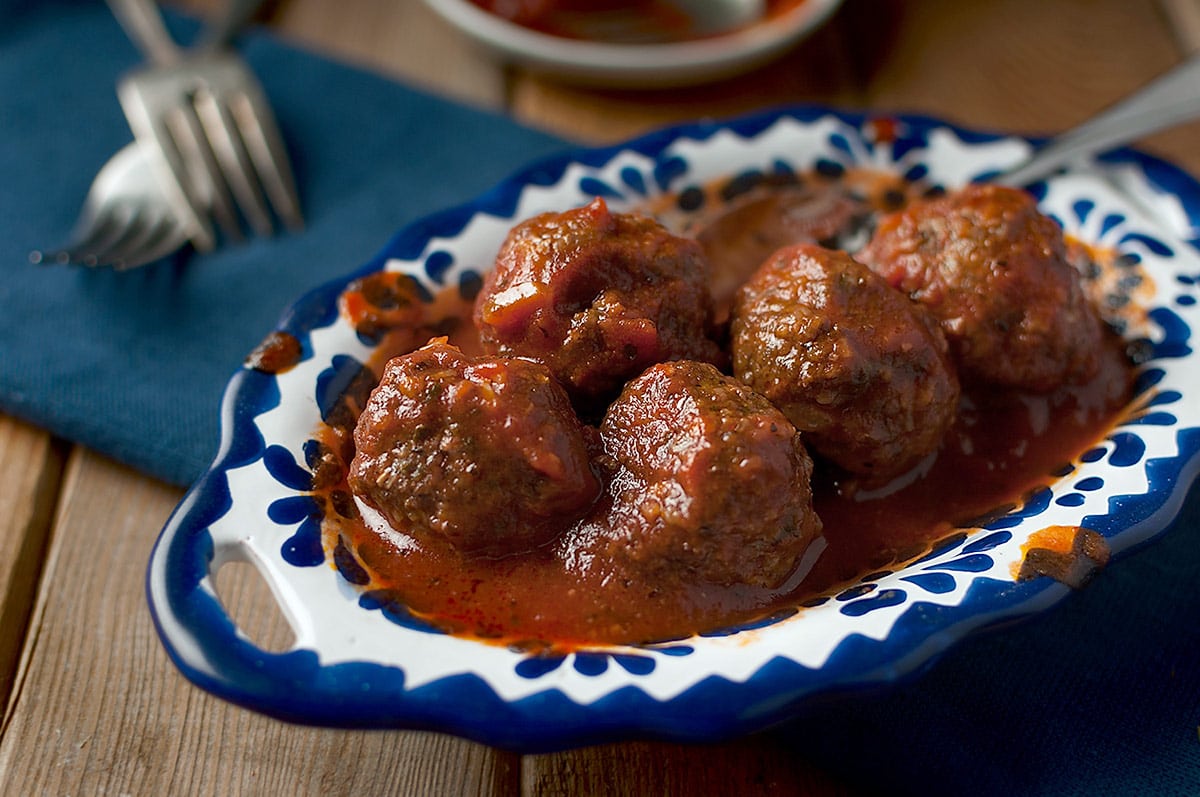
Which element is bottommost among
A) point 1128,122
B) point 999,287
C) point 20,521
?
point 20,521

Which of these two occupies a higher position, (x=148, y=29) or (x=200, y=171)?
(x=148, y=29)

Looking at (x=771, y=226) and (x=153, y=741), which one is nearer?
(x=153, y=741)

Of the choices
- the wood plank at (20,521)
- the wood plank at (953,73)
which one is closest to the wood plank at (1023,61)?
the wood plank at (953,73)

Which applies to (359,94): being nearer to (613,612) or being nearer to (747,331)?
(747,331)

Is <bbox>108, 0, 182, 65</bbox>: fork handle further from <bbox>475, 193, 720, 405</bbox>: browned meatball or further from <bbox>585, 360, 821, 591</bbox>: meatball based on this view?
<bbox>585, 360, 821, 591</bbox>: meatball

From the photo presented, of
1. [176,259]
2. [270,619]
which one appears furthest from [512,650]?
[176,259]

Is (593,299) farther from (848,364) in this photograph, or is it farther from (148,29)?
(148,29)

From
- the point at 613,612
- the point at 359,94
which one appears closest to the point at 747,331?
the point at 613,612

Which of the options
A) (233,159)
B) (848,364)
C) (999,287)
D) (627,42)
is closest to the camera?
(848,364)
